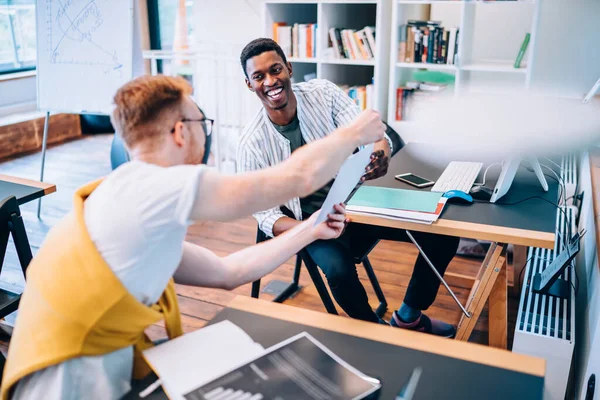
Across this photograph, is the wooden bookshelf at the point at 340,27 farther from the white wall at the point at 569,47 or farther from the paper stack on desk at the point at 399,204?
the paper stack on desk at the point at 399,204

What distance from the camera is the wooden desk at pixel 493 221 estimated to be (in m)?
1.59

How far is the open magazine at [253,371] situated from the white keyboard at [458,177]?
102cm

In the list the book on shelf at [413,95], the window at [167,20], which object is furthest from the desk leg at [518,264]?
the window at [167,20]

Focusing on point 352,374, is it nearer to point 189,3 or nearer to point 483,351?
point 483,351

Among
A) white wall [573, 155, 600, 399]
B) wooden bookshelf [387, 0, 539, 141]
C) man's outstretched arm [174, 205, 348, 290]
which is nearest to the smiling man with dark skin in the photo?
white wall [573, 155, 600, 399]

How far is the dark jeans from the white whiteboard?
1985 mm

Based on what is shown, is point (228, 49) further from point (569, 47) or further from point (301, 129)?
point (301, 129)

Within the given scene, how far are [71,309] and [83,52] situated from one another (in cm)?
307

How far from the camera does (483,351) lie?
102 centimetres

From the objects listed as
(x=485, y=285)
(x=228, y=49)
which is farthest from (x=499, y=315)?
(x=228, y=49)

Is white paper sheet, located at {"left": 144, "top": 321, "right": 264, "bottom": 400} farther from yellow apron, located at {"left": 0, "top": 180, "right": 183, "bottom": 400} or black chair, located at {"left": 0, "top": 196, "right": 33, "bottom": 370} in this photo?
black chair, located at {"left": 0, "top": 196, "right": 33, "bottom": 370}

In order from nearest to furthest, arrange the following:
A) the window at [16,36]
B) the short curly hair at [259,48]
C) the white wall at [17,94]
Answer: the short curly hair at [259,48] < the white wall at [17,94] < the window at [16,36]

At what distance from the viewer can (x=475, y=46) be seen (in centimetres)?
445

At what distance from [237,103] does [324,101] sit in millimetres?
2718
